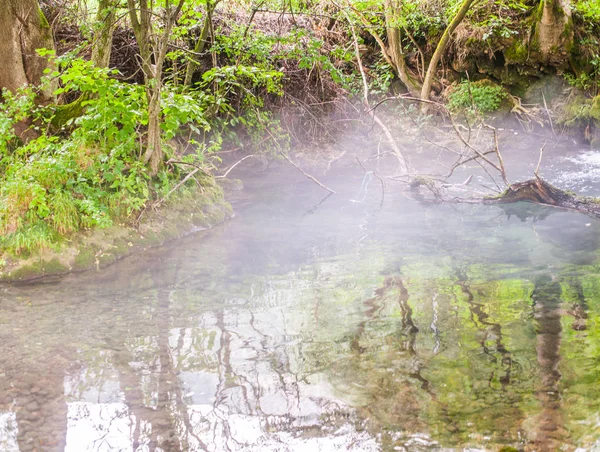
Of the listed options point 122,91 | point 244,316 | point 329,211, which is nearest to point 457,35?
point 329,211

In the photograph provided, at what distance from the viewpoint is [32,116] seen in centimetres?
848

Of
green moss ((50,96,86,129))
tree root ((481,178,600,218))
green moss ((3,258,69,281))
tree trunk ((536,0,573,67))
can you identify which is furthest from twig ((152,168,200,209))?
tree trunk ((536,0,573,67))

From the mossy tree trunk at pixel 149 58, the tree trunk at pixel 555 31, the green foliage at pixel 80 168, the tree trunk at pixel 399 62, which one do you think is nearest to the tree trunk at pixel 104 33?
the mossy tree trunk at pixel 149 58

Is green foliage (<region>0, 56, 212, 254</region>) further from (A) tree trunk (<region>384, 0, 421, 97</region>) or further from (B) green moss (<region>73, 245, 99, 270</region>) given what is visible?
(A) tree trunk (<region>384, 0, 421, 97</region>)

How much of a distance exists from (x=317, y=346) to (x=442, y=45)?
1082 cm

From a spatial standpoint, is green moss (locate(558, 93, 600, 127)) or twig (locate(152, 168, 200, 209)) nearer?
twig (locate(152, 168, 200, 209))

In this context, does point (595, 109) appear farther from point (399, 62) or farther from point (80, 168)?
point (80, 168)

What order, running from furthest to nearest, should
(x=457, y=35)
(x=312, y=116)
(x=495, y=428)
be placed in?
(x=457, y=35), (x=312, y=116), (x=495, y=428)

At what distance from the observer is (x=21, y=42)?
28.0 feet

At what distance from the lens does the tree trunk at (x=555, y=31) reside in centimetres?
1309

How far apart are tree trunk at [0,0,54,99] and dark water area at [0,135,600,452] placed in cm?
367

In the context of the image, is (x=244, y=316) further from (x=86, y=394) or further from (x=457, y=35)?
(x=457, y=35)

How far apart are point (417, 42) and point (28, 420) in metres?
14.8

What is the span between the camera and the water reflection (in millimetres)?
3367
